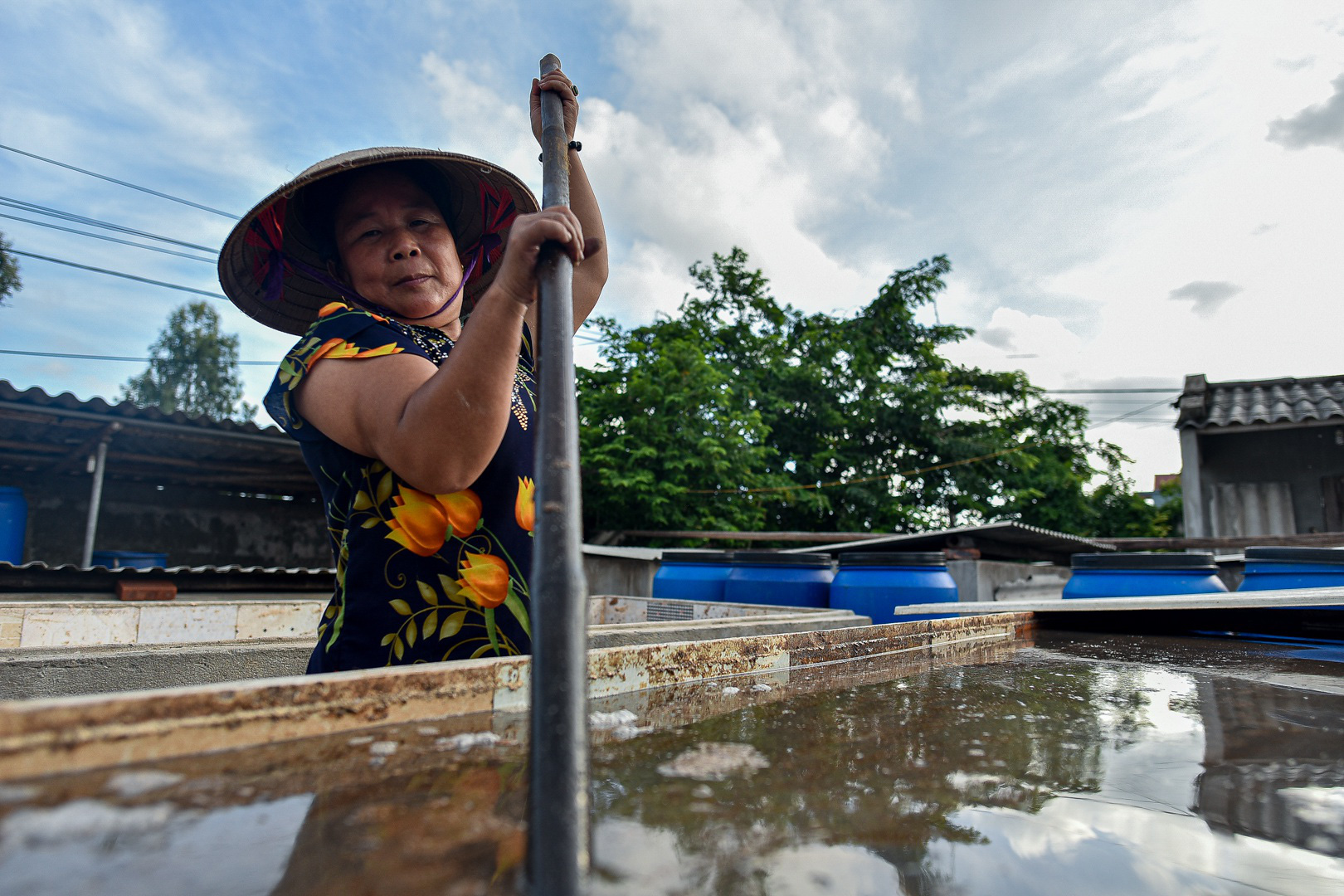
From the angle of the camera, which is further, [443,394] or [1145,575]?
[1145,575]

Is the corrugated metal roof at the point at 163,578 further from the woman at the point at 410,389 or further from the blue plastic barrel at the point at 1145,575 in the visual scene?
the blue plastic barrel at the point at 1145,575

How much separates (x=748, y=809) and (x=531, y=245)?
651 millimetres

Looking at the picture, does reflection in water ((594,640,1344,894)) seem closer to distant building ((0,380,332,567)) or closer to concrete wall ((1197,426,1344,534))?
distant building ((0,380,332,567))

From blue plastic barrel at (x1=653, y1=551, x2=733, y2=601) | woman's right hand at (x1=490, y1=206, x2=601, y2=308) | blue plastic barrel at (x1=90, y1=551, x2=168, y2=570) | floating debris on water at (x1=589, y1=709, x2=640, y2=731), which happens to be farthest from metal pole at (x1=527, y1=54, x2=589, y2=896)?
blue plastic barrel at (x1=90, y1=551, x2=168, y2=570)

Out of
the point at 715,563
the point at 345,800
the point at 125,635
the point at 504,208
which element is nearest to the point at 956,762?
the point at 345,800

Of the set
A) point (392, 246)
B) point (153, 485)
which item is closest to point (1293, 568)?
point (392, 246)

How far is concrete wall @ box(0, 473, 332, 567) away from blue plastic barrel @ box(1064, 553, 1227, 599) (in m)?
8.44

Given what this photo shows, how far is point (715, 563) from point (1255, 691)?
10.5ft

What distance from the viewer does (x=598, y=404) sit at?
30.4 feet

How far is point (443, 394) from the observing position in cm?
95

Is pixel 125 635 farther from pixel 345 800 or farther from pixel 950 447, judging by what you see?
pixel 950 447

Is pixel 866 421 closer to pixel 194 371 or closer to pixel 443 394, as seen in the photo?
pixel 443 394

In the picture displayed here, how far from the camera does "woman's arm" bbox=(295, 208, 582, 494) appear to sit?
3.02ft

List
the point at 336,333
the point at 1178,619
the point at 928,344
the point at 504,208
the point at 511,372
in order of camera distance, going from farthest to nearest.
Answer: the point at 928,344, the point at 1178,619, the point at 504,208, the point at 336,333, the point at 511,372
